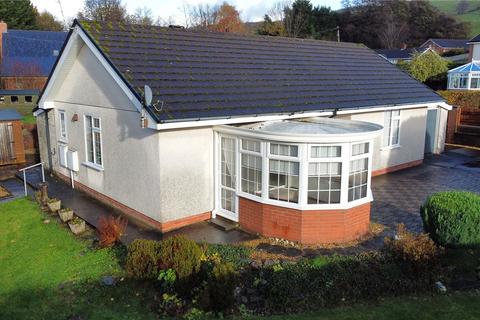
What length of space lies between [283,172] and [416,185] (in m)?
7.76

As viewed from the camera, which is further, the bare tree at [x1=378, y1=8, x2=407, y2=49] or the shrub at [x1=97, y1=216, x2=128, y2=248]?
the bare tree at [x1=378, y1=8, x2=407, y2=49]

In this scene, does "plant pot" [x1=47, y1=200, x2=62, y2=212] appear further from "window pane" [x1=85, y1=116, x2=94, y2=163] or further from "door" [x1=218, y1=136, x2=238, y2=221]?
"door" [x1=218, y1=136, x2=238, y2=221]

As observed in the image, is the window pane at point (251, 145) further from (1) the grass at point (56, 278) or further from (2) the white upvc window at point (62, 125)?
(2) the white upvc window at point (62, 125)

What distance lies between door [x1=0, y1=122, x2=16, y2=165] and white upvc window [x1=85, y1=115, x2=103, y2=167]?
25.3 ft

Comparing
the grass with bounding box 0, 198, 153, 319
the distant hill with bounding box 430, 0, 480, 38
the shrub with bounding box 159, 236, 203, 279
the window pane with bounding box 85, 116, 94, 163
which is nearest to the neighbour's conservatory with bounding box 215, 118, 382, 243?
the shrub with bounding box 159, 236, 203, 279

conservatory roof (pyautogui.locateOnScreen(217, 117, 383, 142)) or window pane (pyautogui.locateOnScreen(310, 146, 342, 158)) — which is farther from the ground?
conservatory roof (pyautogui.locateOnScreen(217, 117, 383, 142))

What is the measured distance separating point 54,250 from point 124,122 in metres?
3.89

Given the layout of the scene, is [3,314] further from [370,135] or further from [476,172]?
[476,172]

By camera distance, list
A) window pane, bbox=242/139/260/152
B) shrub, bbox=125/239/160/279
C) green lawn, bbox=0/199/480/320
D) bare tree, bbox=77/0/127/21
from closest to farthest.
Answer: green lawn, bbox=0/199/480/320, shrub, bbox=125/239/160/279, window pane, bbox=242/139/260/152, bare tree, bbox=77/0/127/21

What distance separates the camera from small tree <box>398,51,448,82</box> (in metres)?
40.0

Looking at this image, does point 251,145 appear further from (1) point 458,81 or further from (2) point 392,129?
(1) point 458,81

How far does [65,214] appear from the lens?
12.1 meters

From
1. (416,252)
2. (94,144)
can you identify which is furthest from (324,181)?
(94,144)

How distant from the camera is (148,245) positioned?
27.9ft
